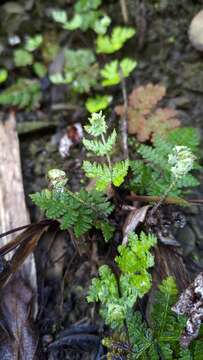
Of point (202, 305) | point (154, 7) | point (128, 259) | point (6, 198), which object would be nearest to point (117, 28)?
point (154, 7)

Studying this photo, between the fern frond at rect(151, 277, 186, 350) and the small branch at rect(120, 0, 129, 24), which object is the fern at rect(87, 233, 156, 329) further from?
the small branch at rect(120, 0, 129, 24)

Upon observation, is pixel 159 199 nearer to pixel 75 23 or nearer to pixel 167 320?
pixel 167 320

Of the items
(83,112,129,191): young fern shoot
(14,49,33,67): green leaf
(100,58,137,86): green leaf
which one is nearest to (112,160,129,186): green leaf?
(83,112,129,191): young fern shoot

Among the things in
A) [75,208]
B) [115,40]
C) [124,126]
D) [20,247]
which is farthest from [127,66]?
[20,247]

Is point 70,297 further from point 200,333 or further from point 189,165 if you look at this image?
point 189,165

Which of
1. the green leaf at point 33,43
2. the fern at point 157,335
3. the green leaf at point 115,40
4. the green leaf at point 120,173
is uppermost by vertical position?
the green leaf at point 33,43

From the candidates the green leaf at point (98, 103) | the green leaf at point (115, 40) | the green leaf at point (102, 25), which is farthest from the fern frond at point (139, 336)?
the green leaf at point (102, 25)

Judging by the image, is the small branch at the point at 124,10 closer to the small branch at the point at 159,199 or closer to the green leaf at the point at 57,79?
the green leaf at the point at 57,79
